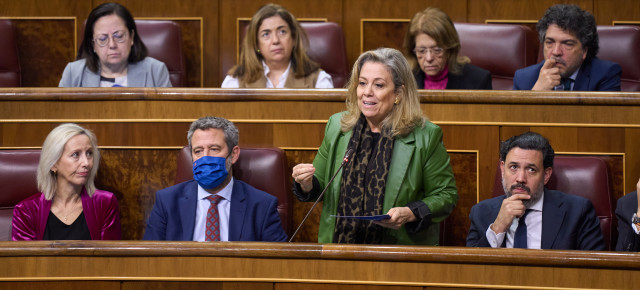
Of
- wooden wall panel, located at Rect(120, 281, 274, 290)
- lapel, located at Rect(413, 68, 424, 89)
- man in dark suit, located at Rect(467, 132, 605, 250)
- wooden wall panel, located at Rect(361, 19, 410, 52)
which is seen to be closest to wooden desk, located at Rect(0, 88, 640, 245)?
man in dark suit, located at Rect(467, 132, 605, 250)

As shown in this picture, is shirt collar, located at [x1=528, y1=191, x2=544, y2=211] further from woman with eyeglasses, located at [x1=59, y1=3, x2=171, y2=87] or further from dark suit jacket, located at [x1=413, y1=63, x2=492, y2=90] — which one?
woman with eyeglasses, located at [x1=59, y1=3, x2=171, y2=87]

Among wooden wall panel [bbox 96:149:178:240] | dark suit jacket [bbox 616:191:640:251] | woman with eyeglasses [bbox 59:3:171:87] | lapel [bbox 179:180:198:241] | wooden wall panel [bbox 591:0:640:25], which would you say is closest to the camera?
dark suit jacket [bbox 616:191:640:251]

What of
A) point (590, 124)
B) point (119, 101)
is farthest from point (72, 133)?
point (590, 124)

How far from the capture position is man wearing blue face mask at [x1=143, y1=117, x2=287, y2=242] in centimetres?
114

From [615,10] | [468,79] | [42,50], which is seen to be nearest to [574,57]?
[468,79]

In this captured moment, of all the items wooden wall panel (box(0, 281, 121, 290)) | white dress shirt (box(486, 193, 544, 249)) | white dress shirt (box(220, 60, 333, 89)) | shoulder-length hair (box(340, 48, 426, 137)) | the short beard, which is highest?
white dress shirt (box(220, 60, 333, 89))

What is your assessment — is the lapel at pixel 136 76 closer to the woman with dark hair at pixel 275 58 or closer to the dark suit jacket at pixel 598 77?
the woman with dark hair at pixel 275 58

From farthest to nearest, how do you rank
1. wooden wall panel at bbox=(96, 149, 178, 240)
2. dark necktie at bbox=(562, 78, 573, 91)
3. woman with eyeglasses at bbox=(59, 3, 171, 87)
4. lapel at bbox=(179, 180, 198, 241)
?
woman with eyeglasses at bbox=(59, 3, 171, 87) < dark necktie at bbox=(562, 78, 573, 91) < wooden wall panel at bbox=(96, 149, 178, 240) < lapel at bbox=(179, 180, 198, 241)

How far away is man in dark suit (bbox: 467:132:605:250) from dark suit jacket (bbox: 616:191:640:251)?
0.03m

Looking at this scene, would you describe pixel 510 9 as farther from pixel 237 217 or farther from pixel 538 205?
pixel 237 217

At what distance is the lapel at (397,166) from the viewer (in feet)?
3.53

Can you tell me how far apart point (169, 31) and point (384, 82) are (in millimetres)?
643

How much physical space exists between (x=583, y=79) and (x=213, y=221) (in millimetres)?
612

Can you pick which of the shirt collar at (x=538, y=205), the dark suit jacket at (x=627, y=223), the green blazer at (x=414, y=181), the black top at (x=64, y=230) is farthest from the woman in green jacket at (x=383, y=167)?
the black top at (x=64, y=230)
